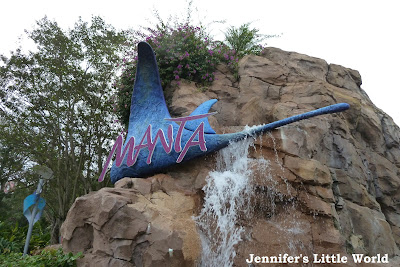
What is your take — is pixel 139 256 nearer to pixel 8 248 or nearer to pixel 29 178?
pixel 8 248

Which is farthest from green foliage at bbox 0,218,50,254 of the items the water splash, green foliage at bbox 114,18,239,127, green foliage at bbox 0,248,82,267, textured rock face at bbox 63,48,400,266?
the water splash

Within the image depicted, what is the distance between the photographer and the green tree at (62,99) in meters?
9.17

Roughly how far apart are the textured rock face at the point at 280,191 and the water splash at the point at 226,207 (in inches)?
5.2

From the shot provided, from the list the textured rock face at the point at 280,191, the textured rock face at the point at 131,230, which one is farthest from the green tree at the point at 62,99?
the textured rock face at the point at 131,230

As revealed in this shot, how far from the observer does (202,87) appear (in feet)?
25.2

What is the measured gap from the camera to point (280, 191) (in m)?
4.75

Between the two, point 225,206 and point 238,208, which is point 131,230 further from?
point 238,208

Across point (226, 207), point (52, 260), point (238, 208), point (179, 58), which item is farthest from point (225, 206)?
point (179, 58)

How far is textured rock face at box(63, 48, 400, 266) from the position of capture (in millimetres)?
4156

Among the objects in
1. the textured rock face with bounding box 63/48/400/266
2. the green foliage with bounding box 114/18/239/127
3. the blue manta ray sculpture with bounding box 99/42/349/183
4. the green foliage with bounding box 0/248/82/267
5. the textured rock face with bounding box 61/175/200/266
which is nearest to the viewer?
the textured rock face with bounding box 61/175/200/266

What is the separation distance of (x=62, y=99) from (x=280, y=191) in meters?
7.24

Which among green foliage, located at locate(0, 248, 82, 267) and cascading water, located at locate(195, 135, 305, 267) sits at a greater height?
cascading water, located at locate(195, 135, 305, 267)

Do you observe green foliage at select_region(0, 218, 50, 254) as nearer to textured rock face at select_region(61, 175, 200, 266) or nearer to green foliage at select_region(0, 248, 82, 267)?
green foliage at select_region(0, 248, 82, 267)

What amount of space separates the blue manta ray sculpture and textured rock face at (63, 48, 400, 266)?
12.2 inches
